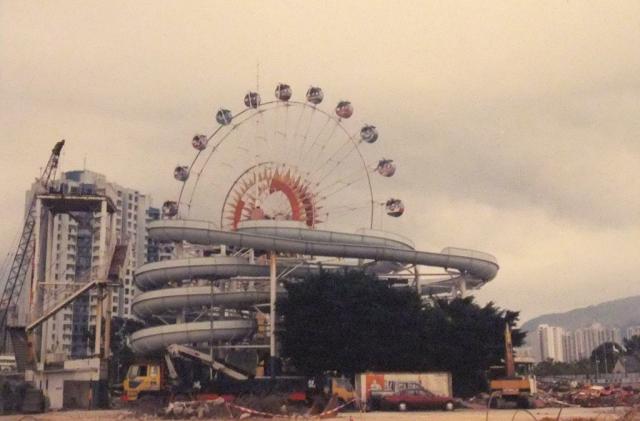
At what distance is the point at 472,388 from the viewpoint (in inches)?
2773

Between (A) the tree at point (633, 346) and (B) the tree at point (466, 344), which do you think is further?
(A) the tree at point (633, 346)

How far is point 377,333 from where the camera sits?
226 ft

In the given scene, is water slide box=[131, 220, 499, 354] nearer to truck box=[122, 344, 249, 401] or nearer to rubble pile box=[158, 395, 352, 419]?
truck box=[122, 344, 249, 401]

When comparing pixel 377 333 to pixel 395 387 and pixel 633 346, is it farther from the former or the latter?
pixel 633 346

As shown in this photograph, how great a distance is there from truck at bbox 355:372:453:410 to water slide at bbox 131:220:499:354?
74.2 feet

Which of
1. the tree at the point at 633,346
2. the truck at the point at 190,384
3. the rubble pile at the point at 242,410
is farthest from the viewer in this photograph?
the tree at the point at 633,346

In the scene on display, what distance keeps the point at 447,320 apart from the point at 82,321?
127m

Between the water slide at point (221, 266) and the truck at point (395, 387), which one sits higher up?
the water slide at point (221, 266)

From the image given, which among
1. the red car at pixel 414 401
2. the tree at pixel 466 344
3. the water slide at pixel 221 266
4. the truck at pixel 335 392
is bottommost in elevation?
the red car at pixel 414 401

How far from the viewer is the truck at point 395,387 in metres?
53.6

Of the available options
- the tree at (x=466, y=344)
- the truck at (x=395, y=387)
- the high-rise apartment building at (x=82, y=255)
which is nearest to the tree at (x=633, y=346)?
the tree at (x=466, y=344)

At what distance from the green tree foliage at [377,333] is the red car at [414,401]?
13.8 m

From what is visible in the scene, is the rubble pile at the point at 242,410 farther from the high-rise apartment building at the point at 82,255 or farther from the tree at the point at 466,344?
the high-rise apartment building at the point at 82,255

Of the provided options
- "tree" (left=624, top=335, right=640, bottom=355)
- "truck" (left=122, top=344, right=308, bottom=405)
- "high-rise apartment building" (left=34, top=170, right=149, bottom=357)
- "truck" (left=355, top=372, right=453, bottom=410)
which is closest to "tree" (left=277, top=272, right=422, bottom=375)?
"truck" (left=122, top=344, right=308, bottom=405)
